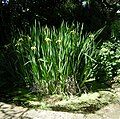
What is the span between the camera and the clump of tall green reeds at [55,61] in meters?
4.78

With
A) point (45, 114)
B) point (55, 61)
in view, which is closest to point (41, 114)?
point (45, 114)

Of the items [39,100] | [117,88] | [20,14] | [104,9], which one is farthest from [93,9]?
[39,100]

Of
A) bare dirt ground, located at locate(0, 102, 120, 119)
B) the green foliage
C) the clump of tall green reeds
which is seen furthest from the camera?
the green foliage

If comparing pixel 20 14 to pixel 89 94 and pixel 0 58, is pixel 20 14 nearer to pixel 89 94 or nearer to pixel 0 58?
pixel 0 58

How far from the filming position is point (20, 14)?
25.0ft

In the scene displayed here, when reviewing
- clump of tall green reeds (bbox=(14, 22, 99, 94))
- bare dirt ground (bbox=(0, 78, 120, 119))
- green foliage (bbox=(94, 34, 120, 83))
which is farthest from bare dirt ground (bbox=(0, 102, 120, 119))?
green foliage (bbox=(94, 34, 120, 83))

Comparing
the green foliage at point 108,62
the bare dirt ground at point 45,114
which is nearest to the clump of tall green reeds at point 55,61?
the green foliage at point 108,62

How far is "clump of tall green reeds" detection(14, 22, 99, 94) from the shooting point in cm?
478

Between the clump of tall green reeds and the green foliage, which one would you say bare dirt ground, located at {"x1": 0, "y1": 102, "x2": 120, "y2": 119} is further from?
the green foliage

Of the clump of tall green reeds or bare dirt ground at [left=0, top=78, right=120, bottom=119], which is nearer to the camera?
bare dirt ground at [left=0, top=78, right=120, bottom=119]

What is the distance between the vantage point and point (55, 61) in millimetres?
4758

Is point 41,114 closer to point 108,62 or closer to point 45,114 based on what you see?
point 45,114

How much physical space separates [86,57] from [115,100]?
30.5 inches

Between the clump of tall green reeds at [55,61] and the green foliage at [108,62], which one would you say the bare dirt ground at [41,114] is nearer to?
the clump of tall green reeds at [55,61]
